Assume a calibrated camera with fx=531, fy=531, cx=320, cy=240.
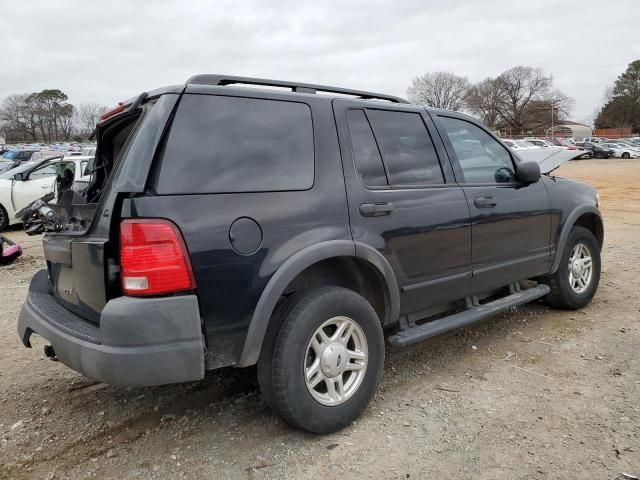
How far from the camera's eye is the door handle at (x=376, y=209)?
10.1 feet

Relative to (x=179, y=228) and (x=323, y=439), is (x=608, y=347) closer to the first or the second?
(x=323, y=439)

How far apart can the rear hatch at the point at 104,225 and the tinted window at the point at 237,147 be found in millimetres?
98

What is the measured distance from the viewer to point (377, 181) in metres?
3.26

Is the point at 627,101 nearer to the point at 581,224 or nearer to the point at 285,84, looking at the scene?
the point at 581,224

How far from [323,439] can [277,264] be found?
102cm

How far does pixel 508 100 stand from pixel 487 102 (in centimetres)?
372

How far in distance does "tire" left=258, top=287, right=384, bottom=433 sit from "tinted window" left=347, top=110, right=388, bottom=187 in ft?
2.38

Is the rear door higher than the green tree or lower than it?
Answer: lower

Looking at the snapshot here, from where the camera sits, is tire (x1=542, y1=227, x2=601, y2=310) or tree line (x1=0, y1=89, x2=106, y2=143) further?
tree line (x1=0, y1=89, x2=106, y2=143)

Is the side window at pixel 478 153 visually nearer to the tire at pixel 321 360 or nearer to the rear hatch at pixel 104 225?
the tire at pixel 321 360

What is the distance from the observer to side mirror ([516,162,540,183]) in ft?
13.6

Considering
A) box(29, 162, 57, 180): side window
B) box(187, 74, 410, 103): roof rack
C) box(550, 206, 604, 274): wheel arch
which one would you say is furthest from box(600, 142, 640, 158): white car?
box(187, 74, 410, 103): roof rack

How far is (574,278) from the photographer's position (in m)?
5.00

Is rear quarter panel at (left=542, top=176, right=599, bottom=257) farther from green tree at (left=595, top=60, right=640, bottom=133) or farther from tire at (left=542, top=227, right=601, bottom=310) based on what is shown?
green tree at (left=595, top=60, right=640, bottom=133)
